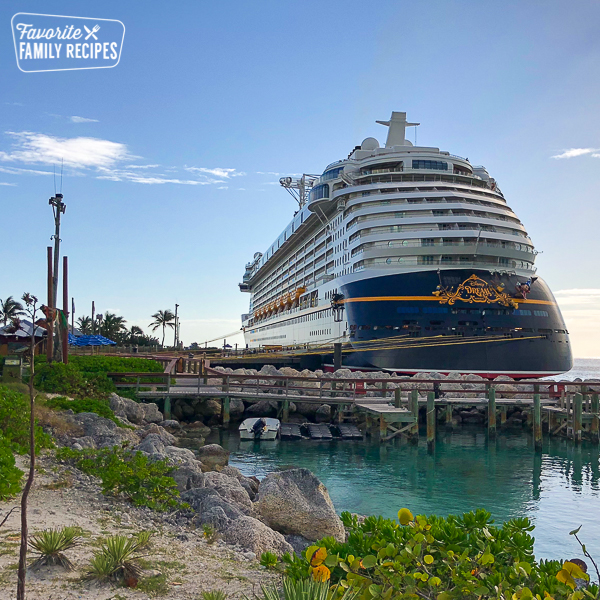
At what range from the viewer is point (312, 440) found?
79.5ft

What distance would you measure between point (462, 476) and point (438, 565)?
1471 centimetres

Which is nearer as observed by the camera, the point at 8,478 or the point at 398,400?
the point at 8,478

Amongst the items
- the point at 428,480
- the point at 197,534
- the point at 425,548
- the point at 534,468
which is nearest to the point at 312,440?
the point at 428,480

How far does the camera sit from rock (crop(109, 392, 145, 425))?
21.0 metres

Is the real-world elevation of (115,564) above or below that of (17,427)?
below

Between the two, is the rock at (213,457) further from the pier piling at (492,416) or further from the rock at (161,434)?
the pier piling at (492,416)

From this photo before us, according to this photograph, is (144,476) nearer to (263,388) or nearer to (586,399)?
(263,388)

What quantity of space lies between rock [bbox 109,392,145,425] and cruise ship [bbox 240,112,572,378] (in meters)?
17.4

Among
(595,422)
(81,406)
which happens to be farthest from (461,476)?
(81,406)

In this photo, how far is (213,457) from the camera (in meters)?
15.8

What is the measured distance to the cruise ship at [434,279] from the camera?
3434 centimetres

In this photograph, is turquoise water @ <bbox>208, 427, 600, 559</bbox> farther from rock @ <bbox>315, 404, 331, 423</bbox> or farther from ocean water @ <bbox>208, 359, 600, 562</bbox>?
rock @ <bbox>315, 404, 331, 423</bbox>

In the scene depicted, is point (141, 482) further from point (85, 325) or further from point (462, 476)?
point (85, 325)

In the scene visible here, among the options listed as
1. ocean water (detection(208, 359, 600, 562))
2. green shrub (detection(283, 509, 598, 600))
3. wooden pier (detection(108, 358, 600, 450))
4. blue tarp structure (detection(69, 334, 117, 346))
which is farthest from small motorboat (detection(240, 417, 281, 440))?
blue tarp structure (detection(69, 334, 117, 346))
